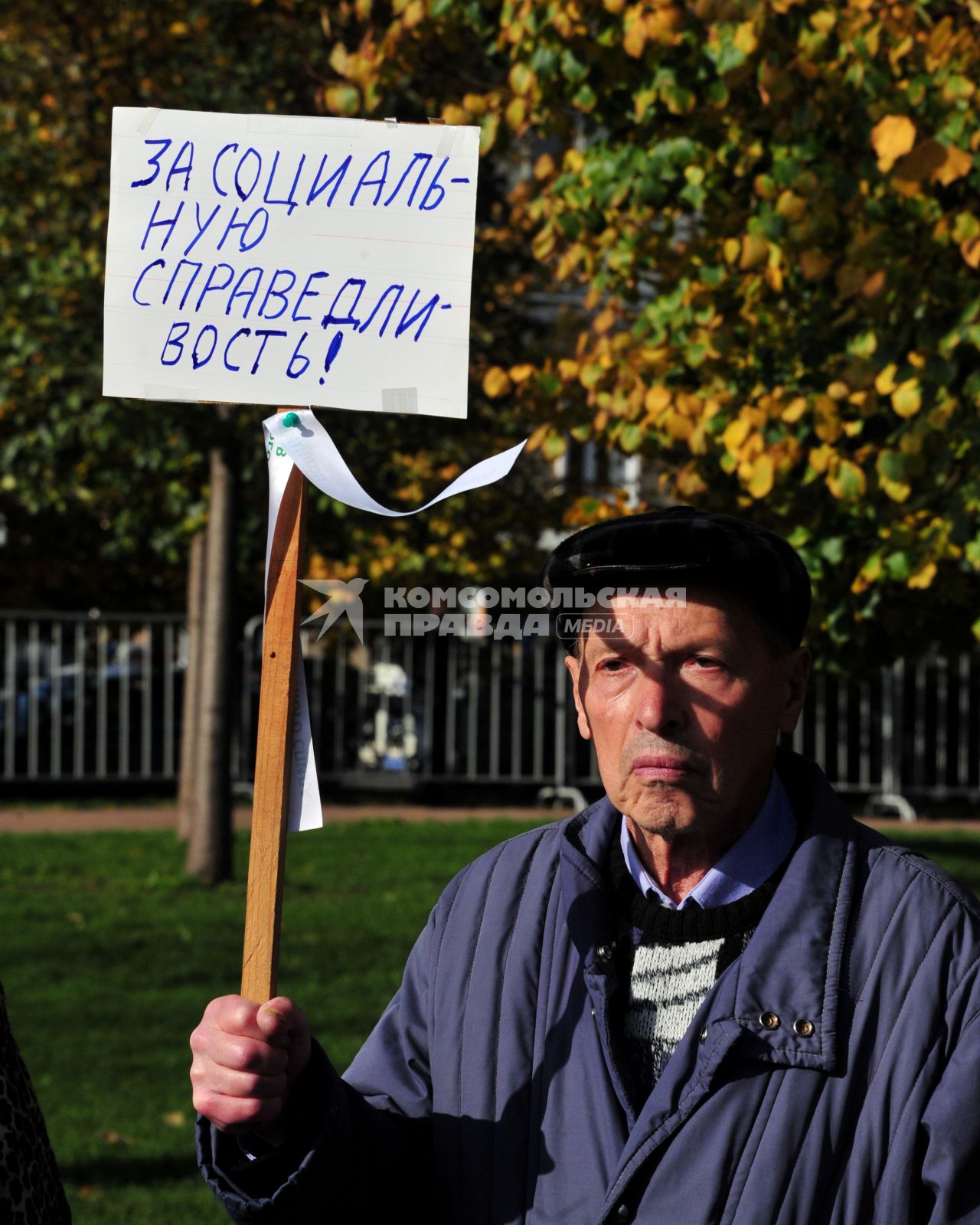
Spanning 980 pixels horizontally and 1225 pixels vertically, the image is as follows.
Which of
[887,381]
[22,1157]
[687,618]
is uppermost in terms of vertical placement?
[887,381]

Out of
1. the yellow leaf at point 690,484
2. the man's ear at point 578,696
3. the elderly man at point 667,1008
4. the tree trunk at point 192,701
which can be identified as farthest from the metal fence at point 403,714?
the elderly man at point 667,1008

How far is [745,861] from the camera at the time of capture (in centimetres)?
222

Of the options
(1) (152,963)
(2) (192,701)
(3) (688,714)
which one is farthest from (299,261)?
(2) (192,701)

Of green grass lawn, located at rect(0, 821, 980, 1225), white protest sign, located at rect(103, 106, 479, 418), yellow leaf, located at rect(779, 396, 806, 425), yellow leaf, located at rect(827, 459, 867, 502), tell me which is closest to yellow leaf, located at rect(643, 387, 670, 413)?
yellow leaf, located at rect(779, 396, 806, 425)

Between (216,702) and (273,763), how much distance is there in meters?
7.95

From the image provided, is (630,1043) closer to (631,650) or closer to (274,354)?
(631,650)

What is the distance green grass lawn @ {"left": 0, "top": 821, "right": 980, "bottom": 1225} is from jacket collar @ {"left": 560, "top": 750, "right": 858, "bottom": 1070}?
119 inches

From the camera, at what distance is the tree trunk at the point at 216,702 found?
9.84m

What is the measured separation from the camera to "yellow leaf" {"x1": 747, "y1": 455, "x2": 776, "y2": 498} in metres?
4.75

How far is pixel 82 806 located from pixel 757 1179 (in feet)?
43.3

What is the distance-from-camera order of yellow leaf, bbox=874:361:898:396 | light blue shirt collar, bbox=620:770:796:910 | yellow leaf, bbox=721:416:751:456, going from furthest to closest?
yellow leaf, bbox=721:416:751:456 < yellow leaf, bbox=874:361:898:396 < light blue shirt collar, bbox=620:770:796:910

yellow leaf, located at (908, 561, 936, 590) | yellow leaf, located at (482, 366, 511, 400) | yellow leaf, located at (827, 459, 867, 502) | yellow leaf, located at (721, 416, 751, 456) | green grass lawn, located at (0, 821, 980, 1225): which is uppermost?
yellow leaf, located at (482, 366, 511, 400)

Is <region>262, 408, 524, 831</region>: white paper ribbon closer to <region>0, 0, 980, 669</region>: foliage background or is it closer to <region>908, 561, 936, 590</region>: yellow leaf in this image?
<region>0, 0, 980, 669</region>: foliage background

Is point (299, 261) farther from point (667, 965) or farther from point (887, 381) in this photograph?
point (887, 381)
